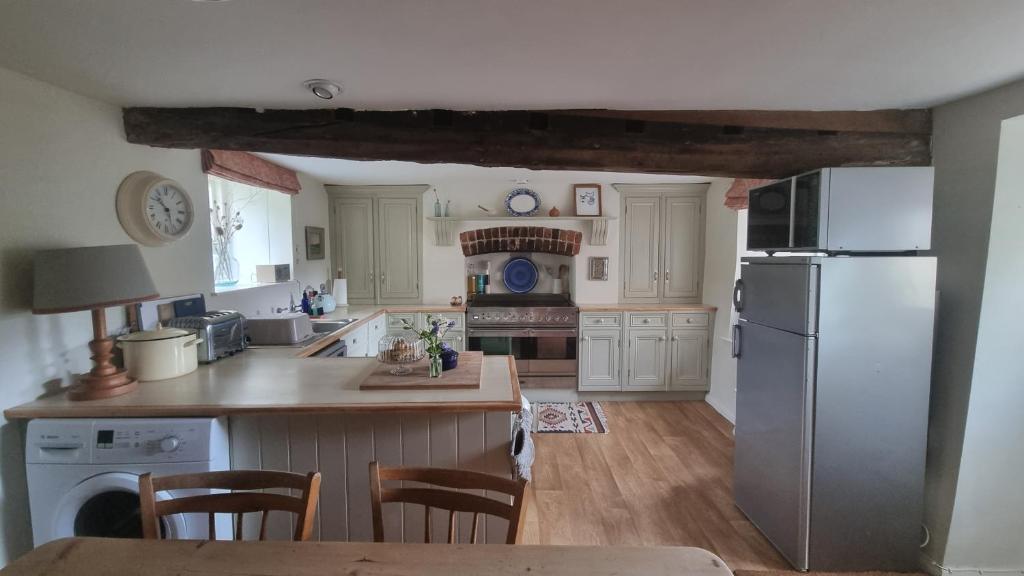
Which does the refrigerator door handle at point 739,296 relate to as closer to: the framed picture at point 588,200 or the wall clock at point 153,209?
the framed picture at point 588,200

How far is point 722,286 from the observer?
12.5 ft

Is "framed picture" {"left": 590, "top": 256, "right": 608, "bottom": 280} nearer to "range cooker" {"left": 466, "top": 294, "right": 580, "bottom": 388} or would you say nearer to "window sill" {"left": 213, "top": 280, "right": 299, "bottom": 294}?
"range cooker" {"left": 466, "top": 294, "right": 580, "bottom": 388}

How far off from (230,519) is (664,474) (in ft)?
7.83

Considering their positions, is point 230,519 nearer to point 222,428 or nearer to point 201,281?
point 222,428

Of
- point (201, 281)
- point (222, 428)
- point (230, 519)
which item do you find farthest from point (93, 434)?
point (201, 281)

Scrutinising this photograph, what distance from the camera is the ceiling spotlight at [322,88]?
5.22 feet

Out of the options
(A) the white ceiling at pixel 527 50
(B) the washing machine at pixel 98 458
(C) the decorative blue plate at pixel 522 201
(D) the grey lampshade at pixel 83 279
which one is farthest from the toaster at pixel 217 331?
(C) the decorative blue plate at pixel 522 201

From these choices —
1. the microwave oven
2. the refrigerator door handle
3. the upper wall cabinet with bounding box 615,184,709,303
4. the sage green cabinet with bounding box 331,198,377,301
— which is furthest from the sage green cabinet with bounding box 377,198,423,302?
the microwave oven

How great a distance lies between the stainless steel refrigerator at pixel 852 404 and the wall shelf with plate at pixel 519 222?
2223 mm

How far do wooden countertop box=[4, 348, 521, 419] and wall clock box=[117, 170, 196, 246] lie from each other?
70cm

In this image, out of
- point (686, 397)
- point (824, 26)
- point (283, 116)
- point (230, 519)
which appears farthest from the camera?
point (686, 397)

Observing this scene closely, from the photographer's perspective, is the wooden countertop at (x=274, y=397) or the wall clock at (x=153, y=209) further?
the wall clock at (x=153, y=209)

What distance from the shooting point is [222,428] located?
1606 millimetres

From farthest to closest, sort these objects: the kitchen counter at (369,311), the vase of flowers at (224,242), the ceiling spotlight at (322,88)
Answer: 1. the kitchen counter at (369,311)
2. the vase of flowers at (224,242)
3. the ceiling spotlight at (322,88)
